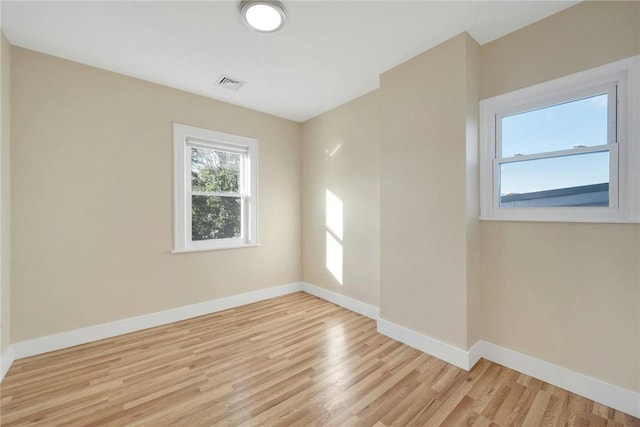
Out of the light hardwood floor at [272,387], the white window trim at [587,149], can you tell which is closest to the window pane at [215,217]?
the light hardwood floor at [272,387]

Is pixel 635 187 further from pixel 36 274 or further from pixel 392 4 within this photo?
pixel 36 274

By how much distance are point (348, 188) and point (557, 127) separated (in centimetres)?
203

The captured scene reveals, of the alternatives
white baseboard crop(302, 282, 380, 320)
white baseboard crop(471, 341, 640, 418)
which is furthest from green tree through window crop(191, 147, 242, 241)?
white baseboard crop(471, 341, 640, 418)

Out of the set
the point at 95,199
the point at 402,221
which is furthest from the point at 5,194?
the point at 402,221

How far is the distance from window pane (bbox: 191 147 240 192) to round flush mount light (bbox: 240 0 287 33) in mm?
1759

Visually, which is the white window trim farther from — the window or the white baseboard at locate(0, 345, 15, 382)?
the white baseboard at locate(0, 345, 15, 382)

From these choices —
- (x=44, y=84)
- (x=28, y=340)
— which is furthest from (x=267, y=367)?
(x=44, y=84)

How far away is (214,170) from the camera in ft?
11.1

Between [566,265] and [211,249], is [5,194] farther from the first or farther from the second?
[566,265]

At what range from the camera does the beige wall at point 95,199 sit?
2.27m

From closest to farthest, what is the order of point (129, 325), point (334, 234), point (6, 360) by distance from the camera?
1. point (6, 360)
2. point (129, 325)
3. point (334, 234)

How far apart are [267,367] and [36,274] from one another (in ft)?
7.17

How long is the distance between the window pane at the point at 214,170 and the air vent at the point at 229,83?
82cm

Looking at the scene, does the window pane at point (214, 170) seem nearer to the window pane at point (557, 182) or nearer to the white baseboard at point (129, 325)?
the white baseboard at point (129, 325)
